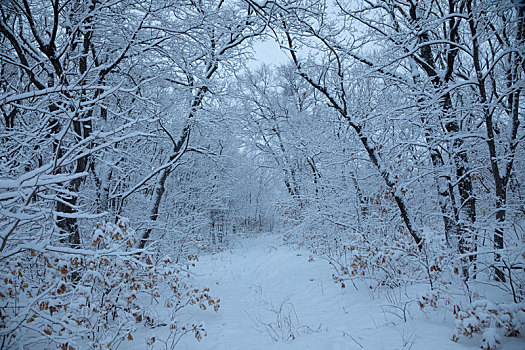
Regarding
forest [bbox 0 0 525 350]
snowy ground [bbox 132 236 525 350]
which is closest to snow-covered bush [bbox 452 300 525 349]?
forest [bbox 0 0 525 350]

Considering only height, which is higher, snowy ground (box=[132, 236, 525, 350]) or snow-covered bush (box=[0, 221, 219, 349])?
snow-covered bush (box=[0, 221, 219, 349])

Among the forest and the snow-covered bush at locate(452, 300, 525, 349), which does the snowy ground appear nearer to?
the forest

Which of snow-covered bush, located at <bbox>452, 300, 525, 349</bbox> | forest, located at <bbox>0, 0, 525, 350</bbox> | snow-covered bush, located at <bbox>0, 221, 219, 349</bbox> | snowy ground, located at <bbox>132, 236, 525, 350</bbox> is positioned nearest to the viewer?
snow-covered bush, located at <bbox>0, 221, 219, 349</bbox>

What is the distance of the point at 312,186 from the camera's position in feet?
30.5

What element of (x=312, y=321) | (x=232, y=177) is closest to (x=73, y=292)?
(x=312, y=321)

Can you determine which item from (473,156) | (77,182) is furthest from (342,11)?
(77,182)

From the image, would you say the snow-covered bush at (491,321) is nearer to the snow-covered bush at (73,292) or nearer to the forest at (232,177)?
the forest at (232,177)

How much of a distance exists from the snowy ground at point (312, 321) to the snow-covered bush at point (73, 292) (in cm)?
94

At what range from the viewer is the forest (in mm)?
3042

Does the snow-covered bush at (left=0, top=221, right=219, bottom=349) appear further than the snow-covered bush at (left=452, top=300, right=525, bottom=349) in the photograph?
No

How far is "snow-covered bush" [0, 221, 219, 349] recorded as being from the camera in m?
2.43

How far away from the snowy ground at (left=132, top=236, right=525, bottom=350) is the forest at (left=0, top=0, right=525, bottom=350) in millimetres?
48

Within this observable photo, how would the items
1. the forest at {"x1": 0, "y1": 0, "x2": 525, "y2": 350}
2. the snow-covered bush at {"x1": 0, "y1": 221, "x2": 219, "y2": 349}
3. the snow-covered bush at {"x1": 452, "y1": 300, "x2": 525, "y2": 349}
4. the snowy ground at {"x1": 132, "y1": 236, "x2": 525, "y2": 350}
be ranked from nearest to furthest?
the snow-covered bush at {"x1": 0, "y1": 221, "x2": 219, "y2": 349}, the snow-covered bush at {"x1": 452, "y1": 300, "x2": 525, "y2": 349}, the forest at {"x1": 0, "y1": 0, "x2": 525, "y2": 350}, the snowy ground at {"x1": 132, "y1": 236, "x2": 525, "y2": 350}

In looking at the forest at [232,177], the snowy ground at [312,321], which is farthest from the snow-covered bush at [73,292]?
the snowy ground at [312,321]
